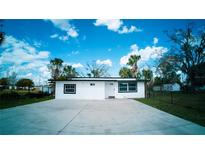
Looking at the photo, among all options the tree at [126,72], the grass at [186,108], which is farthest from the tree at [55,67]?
the grass at [186,108]

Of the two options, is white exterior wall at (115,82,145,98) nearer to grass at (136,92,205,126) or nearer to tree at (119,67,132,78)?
grass at (136,92,205,126)

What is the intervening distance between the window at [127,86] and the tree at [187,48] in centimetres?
690

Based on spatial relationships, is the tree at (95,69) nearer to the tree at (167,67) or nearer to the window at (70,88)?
the tree at (167,67)

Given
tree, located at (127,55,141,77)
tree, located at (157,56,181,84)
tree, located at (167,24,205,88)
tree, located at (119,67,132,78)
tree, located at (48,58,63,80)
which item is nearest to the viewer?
tree, located at (167,24,205,88)

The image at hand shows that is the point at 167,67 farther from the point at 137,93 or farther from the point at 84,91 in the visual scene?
the point at 84,91

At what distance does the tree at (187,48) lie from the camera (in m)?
18.1

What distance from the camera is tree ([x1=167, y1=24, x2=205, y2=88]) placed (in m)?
18.1

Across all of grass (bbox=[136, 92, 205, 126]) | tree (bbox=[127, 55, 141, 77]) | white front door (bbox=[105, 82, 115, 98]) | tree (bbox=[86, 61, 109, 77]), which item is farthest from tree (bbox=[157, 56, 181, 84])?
tree (bbox=[86, 61, 109, 77])

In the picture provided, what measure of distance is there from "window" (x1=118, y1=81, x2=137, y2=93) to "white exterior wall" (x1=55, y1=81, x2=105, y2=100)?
8.04 feet

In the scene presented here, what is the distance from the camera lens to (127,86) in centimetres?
1792

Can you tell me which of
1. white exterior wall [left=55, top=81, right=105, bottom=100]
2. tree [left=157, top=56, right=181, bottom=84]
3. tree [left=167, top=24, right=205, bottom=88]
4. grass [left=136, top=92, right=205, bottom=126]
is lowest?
grass [left=136, top=92, right=205, bottom=126]

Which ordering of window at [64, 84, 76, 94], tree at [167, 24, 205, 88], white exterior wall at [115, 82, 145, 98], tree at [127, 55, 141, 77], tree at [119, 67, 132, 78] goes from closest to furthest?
window at [64, 84, 76, 94] → white exterior wall at [115, 82, 145, 98] → tree at [167, 24, 205, 88] → tree at [127, 55, 141, 77] → tree at [119, 67, 132, 78]
